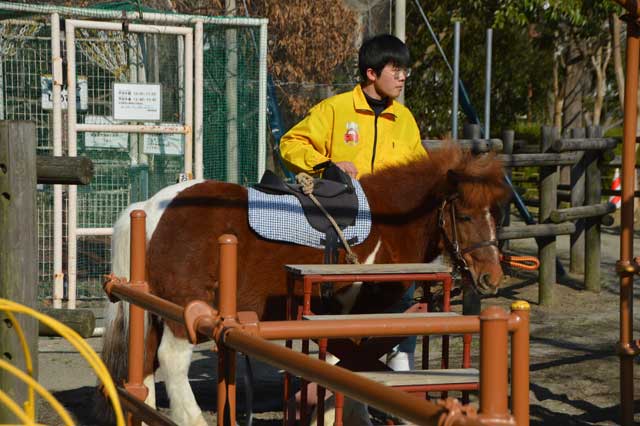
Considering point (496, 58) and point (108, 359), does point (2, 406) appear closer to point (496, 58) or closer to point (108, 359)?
point (108, 359)

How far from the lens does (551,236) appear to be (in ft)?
32.5

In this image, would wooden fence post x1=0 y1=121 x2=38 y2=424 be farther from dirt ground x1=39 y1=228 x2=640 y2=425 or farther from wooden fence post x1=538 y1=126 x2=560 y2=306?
wooden fence post x1=538 y1=126 x2=560 y2=306

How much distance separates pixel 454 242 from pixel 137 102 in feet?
14.0

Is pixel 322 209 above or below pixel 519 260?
above

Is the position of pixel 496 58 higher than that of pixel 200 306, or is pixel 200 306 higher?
pixel 496 58

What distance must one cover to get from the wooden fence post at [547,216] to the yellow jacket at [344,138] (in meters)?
4.50

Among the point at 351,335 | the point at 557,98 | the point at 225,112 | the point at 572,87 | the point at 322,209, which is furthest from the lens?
the point at 557,98

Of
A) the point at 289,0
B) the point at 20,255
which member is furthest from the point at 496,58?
the point at 20,255

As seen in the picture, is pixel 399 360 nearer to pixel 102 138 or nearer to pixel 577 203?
pixel 102 138

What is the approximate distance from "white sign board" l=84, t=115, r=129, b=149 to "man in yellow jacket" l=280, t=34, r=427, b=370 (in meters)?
3.73

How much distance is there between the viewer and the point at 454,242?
5355 mm

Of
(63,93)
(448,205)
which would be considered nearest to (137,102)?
(63,93)

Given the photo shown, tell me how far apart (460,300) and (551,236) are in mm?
1125

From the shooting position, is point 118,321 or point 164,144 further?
point 164,144
